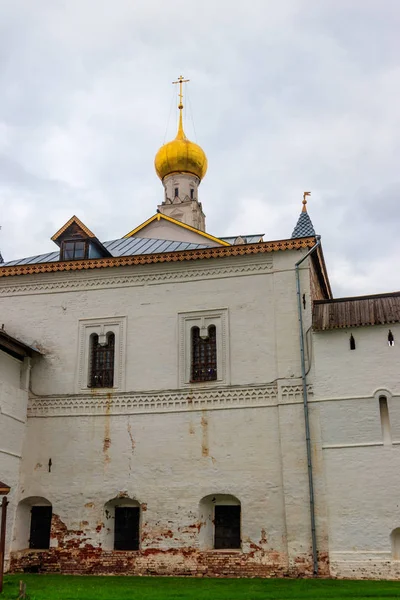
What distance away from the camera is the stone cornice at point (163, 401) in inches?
603

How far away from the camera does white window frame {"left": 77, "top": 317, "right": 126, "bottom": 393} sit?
53.9 ft

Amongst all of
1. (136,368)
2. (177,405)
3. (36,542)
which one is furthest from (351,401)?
(36,542)

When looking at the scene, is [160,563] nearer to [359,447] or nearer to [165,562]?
[165,562]

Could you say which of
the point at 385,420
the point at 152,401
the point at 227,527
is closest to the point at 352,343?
the point at 385,420

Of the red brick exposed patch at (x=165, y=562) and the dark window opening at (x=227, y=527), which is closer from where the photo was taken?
the red brick exposed patch at (x=165, y=562)

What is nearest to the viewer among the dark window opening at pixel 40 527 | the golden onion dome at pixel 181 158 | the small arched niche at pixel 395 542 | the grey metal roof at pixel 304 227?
the small arched niche at pixel 395 542

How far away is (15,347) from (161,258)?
4103 mm

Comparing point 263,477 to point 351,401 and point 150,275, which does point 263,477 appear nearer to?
point 351,401

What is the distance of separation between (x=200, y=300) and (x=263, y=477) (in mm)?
4439

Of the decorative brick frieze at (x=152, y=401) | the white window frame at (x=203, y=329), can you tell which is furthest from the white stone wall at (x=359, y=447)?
the white window frame at (x=203, y=329)

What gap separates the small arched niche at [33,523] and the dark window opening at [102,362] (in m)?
3.00

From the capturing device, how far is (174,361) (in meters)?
16.2

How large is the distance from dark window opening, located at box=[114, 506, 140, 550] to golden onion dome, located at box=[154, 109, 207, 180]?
17654mm

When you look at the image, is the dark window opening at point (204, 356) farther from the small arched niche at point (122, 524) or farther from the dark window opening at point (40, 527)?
the dark window opening at point (40, 527)
